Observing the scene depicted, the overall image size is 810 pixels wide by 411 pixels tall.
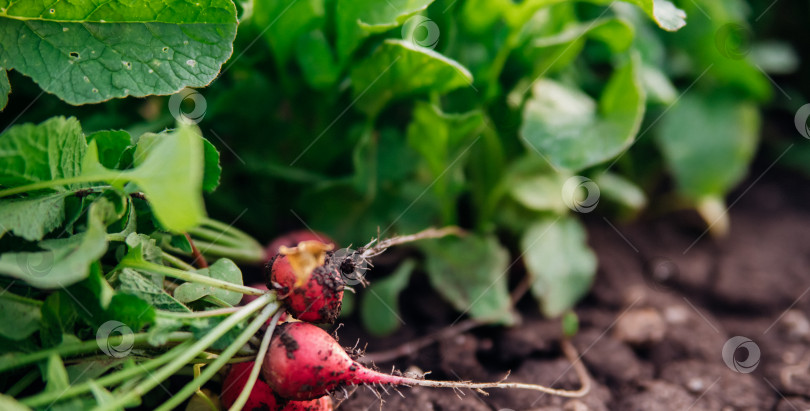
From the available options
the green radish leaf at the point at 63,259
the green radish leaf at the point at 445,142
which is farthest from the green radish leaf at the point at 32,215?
the green radish leaf at the point at 445,142

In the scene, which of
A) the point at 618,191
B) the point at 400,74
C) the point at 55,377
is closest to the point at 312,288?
the point at 55,377

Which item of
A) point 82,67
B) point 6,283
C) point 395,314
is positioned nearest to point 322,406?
point 395,314

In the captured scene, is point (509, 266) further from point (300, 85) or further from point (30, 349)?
point (30, 349)

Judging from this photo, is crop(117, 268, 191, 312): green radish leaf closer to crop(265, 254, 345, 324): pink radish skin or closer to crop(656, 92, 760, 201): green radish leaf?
crop(265, 254, 345, 324): pink radish skin

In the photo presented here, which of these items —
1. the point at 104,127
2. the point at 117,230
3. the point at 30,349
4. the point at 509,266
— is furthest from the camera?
the point at 509,266

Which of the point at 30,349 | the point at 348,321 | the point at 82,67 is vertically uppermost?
the point at 82,67

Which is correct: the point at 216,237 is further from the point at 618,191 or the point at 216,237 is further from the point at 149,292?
the point at 618,191

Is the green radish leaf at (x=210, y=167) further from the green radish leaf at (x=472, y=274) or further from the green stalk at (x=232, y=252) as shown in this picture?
the green radish leaf at (x=472, y=274)
